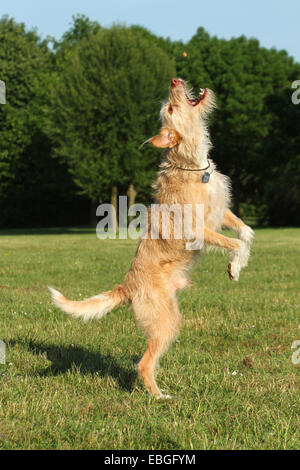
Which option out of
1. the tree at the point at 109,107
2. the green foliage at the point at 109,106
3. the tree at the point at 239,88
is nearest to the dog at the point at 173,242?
the tree at the point at 109,107

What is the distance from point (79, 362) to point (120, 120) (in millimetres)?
27850

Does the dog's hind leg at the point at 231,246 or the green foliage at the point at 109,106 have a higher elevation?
the green foliage at the point at 109,106

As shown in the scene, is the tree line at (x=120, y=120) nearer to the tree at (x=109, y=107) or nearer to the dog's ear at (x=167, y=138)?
the tree at (x=109, y=107)

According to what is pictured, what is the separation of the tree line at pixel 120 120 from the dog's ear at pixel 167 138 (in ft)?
86.6

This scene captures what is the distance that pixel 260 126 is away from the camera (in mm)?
40500

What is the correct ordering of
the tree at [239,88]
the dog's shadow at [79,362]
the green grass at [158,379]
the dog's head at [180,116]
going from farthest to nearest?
1. the tree at [239,88]
2. the dog's shadow at [79,362]
3. the dog's head at [180,116]
4. the green grass at [158,379]

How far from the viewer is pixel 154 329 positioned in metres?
4.59

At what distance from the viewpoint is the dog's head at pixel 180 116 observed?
502cm

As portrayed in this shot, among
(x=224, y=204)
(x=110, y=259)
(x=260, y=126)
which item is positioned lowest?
(x=110, y=259)

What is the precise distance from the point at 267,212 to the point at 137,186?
46.3 ft

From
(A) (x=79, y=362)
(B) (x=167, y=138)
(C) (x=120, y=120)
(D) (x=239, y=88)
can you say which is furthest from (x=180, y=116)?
(D) (x=239, y=88)

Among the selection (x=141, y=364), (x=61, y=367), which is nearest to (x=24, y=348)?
(x=61, y=367)

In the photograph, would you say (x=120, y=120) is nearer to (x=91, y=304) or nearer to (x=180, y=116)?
(x=180, y=116)

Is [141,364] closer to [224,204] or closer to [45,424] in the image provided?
[45,424]
